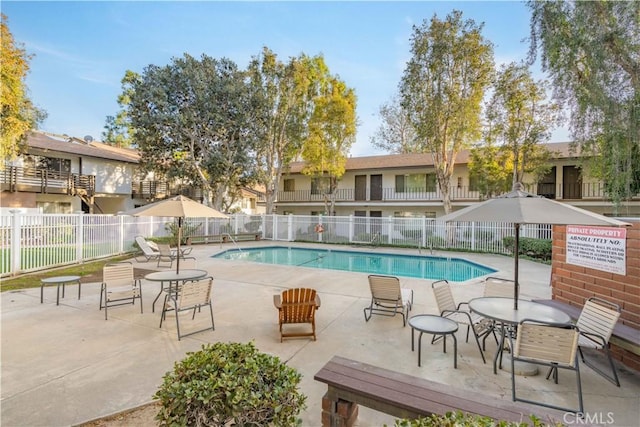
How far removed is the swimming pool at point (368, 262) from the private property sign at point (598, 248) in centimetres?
612

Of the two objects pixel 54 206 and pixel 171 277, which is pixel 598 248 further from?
pixel 54 206

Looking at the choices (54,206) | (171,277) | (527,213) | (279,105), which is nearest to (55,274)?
(171,277)

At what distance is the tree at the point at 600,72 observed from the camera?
34.3 feet

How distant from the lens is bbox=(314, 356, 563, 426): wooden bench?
2.15 meters

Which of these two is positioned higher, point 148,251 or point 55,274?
point 148,251

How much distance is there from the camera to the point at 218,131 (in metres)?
19.6

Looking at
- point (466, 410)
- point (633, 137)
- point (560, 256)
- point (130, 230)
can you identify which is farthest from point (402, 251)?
point (466, 410)

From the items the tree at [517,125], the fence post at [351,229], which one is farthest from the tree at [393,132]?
the fence post at [351,229]

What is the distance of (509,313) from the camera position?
400 centimetres

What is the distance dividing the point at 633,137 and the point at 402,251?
32.7ft

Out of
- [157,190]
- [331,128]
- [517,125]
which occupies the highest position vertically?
[331,128]

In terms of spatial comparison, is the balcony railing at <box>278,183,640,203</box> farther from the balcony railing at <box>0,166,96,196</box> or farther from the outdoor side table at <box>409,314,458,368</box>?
the outdoor side table at <box>409,314,458,368</box>

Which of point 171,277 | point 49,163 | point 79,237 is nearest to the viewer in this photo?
point 171,277

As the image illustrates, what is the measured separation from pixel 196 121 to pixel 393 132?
19.5 m
